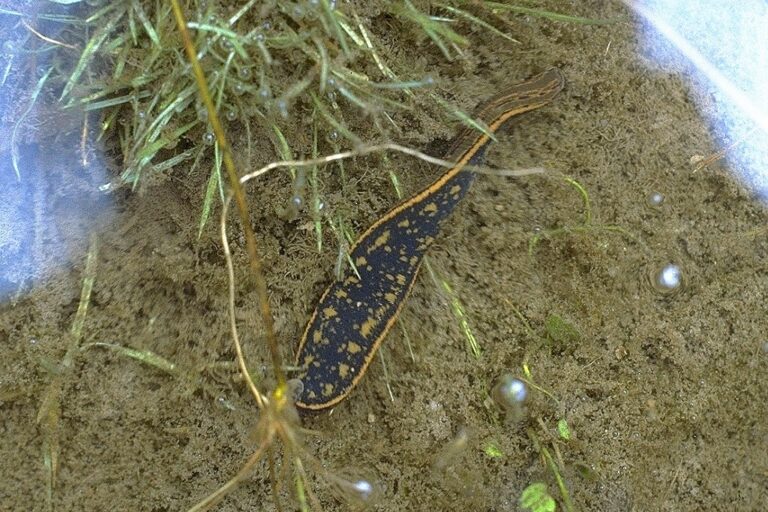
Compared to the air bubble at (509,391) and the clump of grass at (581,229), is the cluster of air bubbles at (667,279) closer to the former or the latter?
the clump of grass at (581,229)

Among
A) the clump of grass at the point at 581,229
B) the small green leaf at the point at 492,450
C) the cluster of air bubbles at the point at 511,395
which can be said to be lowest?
the small green leaf at the point at 492,450

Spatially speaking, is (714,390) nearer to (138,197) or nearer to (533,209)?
(533,209)

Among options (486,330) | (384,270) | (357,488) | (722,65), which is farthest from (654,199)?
(357,488)

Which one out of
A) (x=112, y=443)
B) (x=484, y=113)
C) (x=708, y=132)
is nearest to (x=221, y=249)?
(x=112, y=443)

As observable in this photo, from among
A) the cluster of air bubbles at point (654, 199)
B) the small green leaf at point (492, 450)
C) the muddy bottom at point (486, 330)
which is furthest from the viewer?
the cluster of air bubbles at point (654, 199)

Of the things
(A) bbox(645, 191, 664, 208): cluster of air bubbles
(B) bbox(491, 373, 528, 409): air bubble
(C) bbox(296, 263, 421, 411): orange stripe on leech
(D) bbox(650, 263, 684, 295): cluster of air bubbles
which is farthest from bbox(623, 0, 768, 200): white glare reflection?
(C) bbox(296, 263, 421, 411): orange stripe on leech

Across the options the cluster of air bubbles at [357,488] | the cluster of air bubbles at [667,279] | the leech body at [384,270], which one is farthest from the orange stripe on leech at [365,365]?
the cluster of air bubbles at [667,279]

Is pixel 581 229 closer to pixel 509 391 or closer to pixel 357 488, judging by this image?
pixel 509 391

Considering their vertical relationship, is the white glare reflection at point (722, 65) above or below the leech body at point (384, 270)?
above
